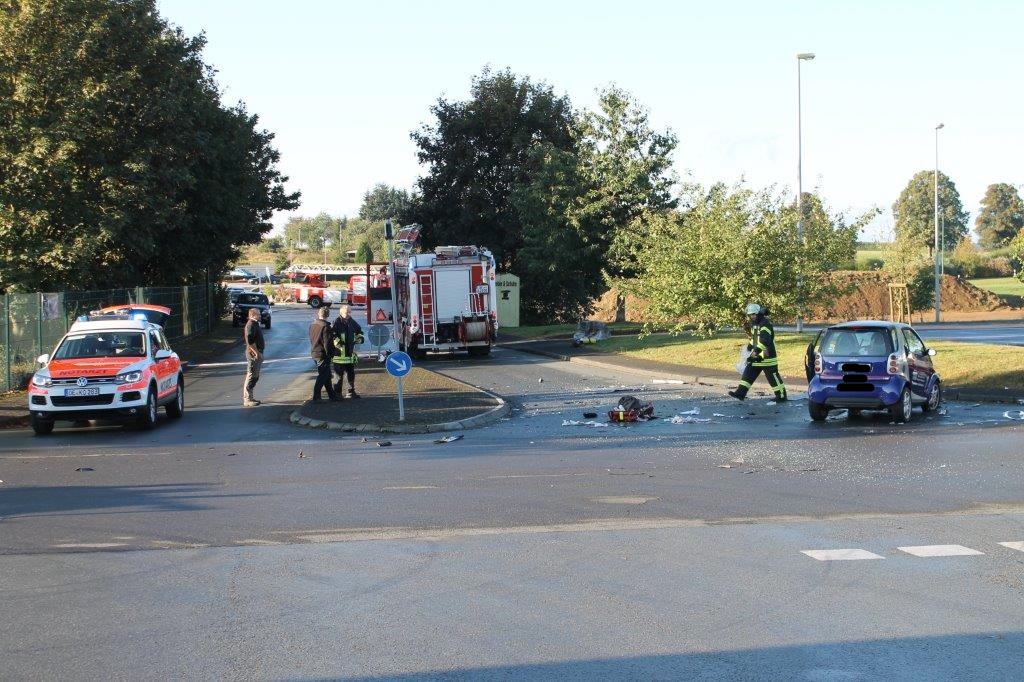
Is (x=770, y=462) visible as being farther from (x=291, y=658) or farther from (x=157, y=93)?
(x=157, y=93)

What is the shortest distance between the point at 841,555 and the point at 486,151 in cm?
4905

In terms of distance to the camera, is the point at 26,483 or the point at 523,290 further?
the point at 523,290

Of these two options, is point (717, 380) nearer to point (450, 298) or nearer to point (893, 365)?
point (893, 365)

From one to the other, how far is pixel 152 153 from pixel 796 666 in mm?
31453

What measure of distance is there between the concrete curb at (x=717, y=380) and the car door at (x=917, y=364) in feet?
7.65

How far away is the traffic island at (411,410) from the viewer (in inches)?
711

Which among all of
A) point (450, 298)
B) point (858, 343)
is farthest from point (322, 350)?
point (450, 298)

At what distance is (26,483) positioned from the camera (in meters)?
12.8

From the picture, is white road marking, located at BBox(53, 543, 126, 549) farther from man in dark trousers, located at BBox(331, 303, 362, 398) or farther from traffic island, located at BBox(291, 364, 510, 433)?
man in dark trousers, located at BBox(331, 303, 362, 398)

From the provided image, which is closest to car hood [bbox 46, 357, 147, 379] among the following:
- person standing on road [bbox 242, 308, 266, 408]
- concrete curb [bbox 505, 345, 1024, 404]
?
person standing on road [bbox 242, 308, 266, 408]

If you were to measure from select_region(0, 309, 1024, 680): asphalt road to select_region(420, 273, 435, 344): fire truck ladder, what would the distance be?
17.9 metres

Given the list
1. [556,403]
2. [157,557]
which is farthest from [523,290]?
[157,557]

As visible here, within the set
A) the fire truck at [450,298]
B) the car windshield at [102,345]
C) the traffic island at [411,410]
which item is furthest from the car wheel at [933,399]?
the fire truck at [450,298]

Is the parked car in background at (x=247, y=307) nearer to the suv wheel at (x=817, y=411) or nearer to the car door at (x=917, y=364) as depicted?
the suv wheel at (x=817, y=411)
